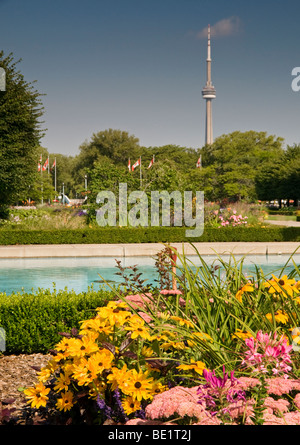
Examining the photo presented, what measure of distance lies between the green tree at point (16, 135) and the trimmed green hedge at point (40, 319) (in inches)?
731

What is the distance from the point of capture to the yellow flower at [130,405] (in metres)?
2.42

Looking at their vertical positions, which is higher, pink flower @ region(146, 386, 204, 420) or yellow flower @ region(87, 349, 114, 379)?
yellow flower @ region(87, 349, 114, 379)

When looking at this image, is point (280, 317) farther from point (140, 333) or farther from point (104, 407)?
point (104, 407)

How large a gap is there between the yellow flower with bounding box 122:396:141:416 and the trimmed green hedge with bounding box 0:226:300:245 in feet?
51.0

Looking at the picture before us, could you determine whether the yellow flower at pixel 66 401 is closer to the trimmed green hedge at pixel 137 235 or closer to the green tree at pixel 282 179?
the trimmed green hedge at pixel 137 235

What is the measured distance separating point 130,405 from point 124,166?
4977cm

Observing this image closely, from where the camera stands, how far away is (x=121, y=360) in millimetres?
2742

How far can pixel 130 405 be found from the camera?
2461 millimetres

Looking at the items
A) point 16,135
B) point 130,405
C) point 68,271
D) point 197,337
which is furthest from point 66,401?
point 16,135

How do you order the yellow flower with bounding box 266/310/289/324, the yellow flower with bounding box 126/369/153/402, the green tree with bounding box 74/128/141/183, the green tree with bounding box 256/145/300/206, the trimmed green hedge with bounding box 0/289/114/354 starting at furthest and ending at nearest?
the green tree with bounding box 74/128/141/183 → the green tree with bounding box 256/145/300/206 → the trimmed green hedge with bounding box 0/289/114/354 → the yellow flower with bounding box 266/310/289/324 → the yellow flower with bounding box 126/369/153/402

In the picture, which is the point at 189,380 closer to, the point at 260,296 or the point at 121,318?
the point at 121,318

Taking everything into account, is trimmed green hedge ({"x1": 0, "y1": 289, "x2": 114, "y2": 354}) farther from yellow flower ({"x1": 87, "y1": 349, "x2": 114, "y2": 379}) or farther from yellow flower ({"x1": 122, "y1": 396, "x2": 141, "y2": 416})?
yellow flower ({"x1": 122, "y1": 396, "x2": 141, "y2": 416})

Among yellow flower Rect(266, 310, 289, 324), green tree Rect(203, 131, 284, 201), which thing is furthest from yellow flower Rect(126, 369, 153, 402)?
green tree Rect(203, 131, 284, 201)

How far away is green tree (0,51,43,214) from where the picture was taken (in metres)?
23.7
